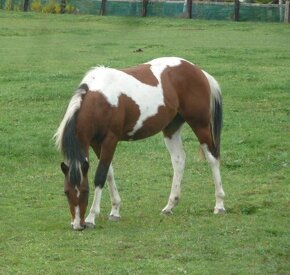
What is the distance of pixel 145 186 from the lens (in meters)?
11.0

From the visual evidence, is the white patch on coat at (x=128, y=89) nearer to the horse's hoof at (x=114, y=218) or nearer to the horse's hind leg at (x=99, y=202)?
the horse's hind leg at (x=99, y=202)

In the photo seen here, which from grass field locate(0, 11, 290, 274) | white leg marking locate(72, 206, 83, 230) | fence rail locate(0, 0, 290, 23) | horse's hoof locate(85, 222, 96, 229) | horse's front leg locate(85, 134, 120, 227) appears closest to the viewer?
grass field locate(0, 11, 290, 274)

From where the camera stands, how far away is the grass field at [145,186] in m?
7.61

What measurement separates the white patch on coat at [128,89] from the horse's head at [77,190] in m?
0.76

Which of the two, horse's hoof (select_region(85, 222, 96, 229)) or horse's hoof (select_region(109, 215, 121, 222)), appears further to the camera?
horse's hoof (select_region(109, 215, 121, 222))

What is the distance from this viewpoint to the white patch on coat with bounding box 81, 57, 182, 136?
928cm

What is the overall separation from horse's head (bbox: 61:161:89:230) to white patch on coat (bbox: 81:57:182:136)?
76cm

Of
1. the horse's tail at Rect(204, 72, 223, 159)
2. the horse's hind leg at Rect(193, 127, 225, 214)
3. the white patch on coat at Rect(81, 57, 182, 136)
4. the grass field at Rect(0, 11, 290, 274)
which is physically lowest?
the grass field at Rect(0, 11, 290, 274)

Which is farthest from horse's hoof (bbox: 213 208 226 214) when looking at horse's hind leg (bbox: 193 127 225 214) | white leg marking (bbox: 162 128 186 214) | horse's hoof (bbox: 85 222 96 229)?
horse's hoof (bbox: 85 222 96 229)

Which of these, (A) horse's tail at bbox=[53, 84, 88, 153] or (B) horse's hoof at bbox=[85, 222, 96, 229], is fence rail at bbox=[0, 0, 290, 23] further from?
(B) horse's hoof at bbox=[85, 222, 96, 229]

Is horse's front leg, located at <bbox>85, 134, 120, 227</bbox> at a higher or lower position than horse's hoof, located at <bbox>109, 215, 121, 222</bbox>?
higher

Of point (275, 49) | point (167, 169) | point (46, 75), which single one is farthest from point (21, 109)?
point (275, 49)

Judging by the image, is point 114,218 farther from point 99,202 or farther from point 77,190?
point 77,190

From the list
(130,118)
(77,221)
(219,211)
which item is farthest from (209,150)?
(77,221)
